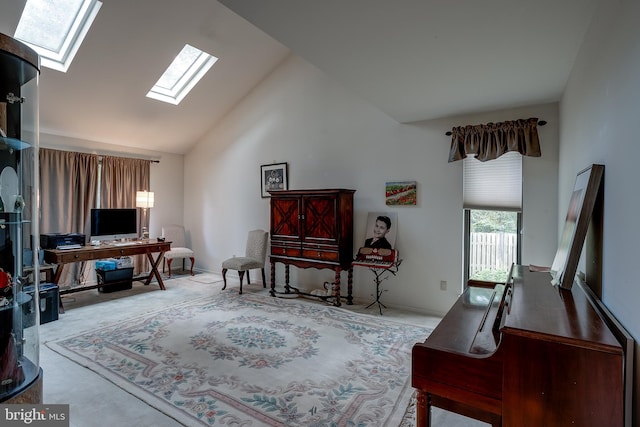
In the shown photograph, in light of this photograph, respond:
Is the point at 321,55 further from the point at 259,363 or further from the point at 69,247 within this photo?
the point at 69,247

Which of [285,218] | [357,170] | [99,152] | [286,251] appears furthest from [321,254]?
[99,152]

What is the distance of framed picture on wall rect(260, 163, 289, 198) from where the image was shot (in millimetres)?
5156

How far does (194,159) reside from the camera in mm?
6508

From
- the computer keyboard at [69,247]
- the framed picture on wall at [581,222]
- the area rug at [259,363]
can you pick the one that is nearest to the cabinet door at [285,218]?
the area rug at [259,363]

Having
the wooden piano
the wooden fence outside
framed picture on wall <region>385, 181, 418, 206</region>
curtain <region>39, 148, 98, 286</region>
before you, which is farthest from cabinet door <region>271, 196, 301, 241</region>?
the wooden piano

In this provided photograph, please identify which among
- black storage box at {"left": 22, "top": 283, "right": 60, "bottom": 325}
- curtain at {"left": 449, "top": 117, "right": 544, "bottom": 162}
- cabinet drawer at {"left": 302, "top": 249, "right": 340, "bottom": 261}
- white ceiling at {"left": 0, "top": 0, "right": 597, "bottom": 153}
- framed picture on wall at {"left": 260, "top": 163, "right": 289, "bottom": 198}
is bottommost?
black storage box at {"left": 22, "top": 283, "right": 60, "bottom": 325}

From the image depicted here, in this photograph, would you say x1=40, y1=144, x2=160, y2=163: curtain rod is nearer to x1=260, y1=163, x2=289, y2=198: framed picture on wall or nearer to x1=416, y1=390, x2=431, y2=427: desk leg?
x1=260, y1=163, x2=289, y2=198: framed picture on wall

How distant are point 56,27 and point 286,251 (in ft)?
12.5

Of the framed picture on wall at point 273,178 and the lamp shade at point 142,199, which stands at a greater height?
the framed picture on wall at point 273,178

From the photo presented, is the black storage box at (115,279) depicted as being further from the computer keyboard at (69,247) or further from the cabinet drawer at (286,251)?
the cabinet drawer at (286,251)

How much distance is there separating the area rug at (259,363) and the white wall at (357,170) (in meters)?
0.92

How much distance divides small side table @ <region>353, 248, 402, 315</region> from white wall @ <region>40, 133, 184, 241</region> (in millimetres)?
4113

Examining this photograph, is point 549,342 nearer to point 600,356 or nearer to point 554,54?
point 600,356

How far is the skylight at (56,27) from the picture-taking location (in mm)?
3529
